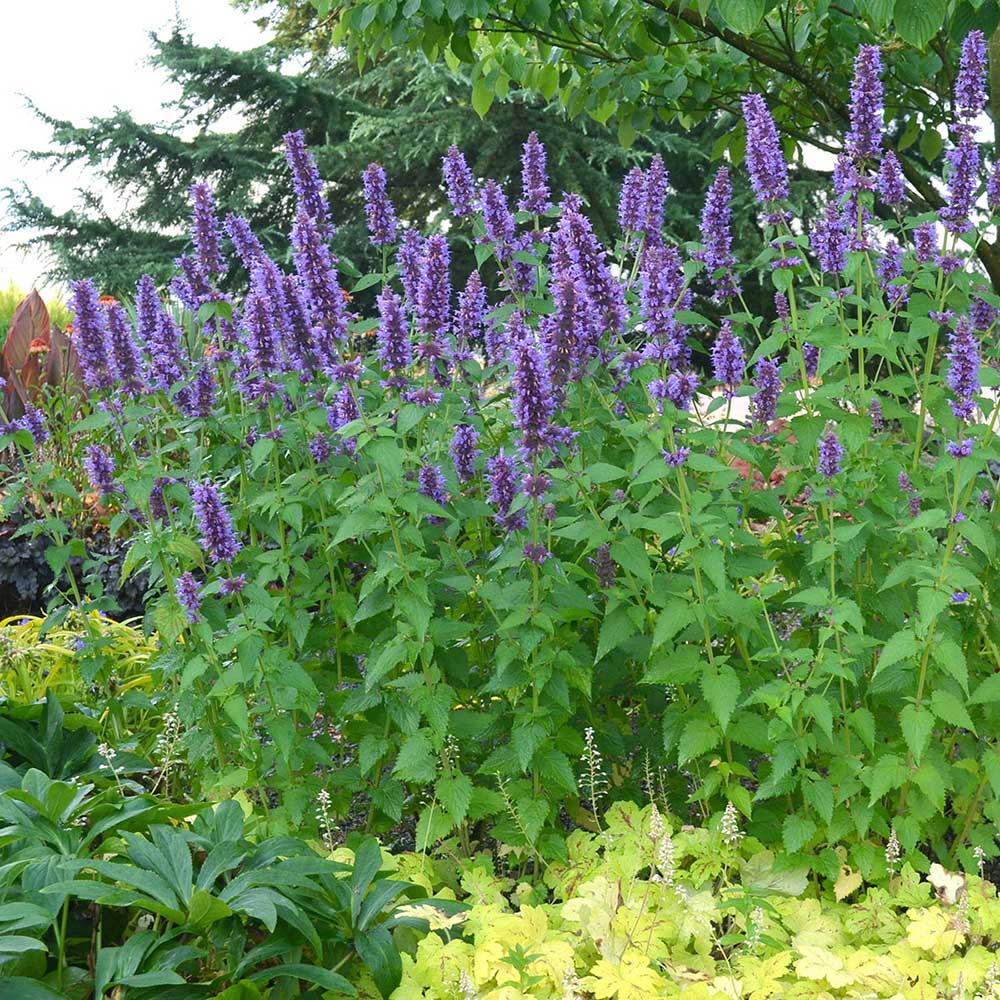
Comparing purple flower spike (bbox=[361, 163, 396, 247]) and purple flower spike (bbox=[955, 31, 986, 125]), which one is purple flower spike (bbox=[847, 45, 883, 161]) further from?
purple flower spike (bbox=[361, 163, 396, 247])

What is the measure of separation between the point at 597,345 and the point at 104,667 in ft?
7.74

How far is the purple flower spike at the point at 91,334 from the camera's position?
3.60 metres

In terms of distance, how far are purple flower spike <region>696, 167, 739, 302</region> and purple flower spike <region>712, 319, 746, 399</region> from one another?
12cm

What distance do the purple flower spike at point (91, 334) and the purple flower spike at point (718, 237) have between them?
6.19ft

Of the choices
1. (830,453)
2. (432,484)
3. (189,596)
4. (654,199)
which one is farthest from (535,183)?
(189,596)

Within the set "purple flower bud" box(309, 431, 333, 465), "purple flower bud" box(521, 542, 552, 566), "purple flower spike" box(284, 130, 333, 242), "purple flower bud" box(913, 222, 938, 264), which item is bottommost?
"purple flower bud" box(521, 542, 552, 566)

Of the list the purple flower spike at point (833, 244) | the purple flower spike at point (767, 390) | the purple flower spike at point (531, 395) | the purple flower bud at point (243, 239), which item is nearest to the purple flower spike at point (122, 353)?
the purple flower bud at point (243, 239)

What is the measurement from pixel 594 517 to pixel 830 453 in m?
0.65

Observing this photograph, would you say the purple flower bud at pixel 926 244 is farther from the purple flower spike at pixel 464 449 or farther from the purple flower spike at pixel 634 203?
the purple flower spike at pixel 464 449

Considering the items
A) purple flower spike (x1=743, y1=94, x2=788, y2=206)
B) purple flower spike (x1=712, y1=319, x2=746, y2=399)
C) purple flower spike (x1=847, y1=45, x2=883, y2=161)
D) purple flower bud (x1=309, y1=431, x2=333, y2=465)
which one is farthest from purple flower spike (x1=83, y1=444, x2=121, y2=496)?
purple flower spike (x1=847, y1=45, x2=883, y2=161)

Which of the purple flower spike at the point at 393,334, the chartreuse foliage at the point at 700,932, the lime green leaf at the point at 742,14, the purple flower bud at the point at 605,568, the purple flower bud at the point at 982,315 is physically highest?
the lime green leaf at the point at 742,14

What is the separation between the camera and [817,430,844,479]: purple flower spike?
9.84 feet

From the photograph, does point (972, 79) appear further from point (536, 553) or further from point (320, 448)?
point (320, 448)

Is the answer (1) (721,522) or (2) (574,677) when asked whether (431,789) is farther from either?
(1) (721,522)
